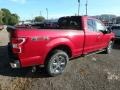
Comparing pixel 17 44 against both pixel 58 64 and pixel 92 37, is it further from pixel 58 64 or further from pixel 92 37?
pixel 92 37

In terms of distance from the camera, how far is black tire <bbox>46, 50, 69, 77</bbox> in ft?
20.8

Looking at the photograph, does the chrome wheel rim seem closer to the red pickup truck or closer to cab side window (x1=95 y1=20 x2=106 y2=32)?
the red pickup truck

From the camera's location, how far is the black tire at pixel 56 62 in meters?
6.34

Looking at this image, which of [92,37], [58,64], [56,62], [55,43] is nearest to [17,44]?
[55,43]

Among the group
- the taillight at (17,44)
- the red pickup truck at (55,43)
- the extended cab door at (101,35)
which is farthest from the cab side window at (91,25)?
the taillight at (17,44)

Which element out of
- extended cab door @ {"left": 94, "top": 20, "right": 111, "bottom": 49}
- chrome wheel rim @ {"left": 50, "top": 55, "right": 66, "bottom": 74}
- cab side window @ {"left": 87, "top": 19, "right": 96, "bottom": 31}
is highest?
cab side window @ {"left": 87, "top": 19, "right": 96, "bottom": 31}

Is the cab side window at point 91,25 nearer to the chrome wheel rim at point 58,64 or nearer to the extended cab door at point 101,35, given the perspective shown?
the extended cab door at point 101,35

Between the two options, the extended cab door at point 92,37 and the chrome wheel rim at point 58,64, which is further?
the extended cab door at point 92,37

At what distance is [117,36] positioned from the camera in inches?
540

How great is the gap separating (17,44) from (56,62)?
5.03 feet

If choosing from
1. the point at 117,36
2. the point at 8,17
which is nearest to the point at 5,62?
the point at 117,36

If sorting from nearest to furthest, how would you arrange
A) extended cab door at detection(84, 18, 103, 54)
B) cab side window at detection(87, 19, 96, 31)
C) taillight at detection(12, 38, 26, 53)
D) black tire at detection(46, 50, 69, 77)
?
taillight at detection(12, 38, 26, 53) → black tire at detection(46, 50, 69, 77) → extended cab door at detection(84, 18, 103, 54) → cab side window at detection(87, 19, 96, 31)

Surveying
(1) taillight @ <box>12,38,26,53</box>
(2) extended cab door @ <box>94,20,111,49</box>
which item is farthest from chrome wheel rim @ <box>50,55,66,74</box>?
(2) extended cab door @ <box>94,20,111,49</box>

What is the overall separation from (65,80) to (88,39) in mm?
2142
